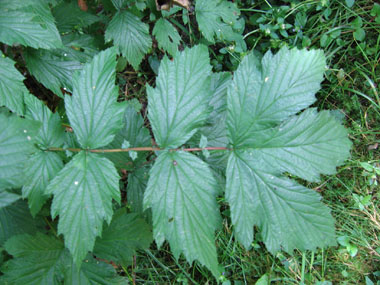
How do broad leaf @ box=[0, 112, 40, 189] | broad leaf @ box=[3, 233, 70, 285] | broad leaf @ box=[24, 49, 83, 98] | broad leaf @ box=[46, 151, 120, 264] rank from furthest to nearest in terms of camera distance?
broad leaf @ box=[24, 49, 83, 98] → broad leaf @ box=[3, 233, 70, 285] → broad leaf @ box=[46, 151, 120, 264] → broad leaf @ box=[0, 112, 40, 189]

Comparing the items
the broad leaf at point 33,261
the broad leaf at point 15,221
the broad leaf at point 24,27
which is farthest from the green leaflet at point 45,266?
the broad leaf at point 24,27

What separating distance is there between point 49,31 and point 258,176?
143 cm

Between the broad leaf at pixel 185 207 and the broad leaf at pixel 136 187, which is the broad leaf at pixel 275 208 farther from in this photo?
the broad leaf at pixel 136 187

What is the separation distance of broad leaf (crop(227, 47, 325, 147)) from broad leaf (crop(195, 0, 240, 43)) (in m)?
1.19

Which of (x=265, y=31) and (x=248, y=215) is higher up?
(x=265, y=31)

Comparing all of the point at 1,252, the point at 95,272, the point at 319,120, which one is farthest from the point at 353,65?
the point at 1,252

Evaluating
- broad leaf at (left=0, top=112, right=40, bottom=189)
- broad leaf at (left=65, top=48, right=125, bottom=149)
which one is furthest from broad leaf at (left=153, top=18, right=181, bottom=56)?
A: broad leaf at (left=0, top=112, right=40, bottom=189)

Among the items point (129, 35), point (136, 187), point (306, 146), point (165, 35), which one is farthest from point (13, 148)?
point (165, 35)

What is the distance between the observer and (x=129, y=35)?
2.38 meters

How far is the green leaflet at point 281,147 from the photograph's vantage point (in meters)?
1.38

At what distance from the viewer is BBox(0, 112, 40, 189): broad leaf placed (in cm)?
116

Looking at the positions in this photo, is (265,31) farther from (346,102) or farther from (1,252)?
(1,252)

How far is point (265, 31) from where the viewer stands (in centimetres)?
278

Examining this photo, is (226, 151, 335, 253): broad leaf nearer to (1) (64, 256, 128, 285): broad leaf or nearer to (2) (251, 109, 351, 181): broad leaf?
(2) (251, 109, 351, 181): broad leaf
